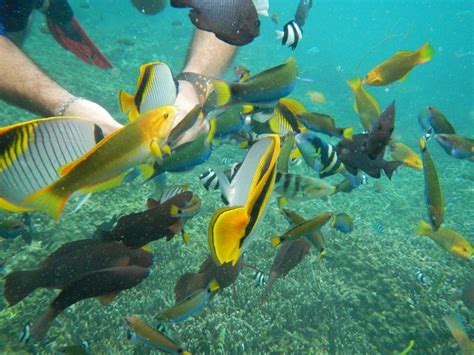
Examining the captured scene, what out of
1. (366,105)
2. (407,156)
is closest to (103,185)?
(366,105)

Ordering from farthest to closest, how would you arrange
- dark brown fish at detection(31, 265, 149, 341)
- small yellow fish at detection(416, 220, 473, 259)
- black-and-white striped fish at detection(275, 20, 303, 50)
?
small yellow fish at detection(416, 220, 473, 259) → black-and-white striped fish at detection(275, 20, 303, 50) → dark brown fish at detection(31, 265, 149, 341)

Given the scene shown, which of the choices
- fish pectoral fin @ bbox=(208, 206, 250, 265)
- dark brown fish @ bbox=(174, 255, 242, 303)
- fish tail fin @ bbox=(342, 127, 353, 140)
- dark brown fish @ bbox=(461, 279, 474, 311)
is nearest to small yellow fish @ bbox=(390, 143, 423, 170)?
fish tail fin @ bbox=(342, 127, 353, 140)

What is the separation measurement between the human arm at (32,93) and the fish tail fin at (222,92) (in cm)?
149

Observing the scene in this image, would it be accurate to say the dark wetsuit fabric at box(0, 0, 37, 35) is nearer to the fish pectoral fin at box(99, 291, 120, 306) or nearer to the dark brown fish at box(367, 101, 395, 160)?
the fish pectoral fin at box(99, 291, 120, 306)

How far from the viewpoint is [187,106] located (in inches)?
129

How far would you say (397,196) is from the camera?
12.1 metres

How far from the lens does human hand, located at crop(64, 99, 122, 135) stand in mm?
2918

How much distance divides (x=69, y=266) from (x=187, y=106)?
74.8 inches

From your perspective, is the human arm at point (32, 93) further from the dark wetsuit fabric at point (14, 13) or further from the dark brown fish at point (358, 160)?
the dark brown fish at point (358, 160)

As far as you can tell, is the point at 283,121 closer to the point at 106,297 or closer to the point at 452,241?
the point at 106,297

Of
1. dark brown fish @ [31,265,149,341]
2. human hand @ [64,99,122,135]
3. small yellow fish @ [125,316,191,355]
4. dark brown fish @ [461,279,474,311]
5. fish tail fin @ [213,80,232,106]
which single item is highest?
fish tail fin @ [213,80,232,106]

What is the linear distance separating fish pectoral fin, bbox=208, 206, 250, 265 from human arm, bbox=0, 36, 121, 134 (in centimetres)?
255

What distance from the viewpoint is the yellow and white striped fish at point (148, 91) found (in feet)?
5.91

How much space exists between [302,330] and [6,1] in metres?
5.49
